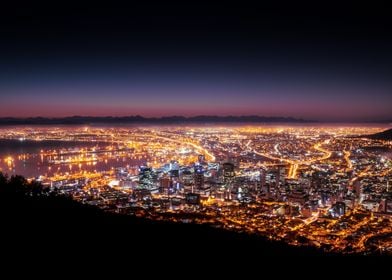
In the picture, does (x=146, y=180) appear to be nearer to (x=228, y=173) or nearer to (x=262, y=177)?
(x=228, y=173)

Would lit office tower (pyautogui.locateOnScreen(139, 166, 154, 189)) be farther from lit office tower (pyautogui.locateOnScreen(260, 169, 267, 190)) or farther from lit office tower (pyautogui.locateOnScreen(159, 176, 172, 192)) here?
lit office tower (pyautogui.locateOnScreen(260, 169, 267, 190))

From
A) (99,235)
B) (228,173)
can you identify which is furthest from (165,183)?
(99,235)

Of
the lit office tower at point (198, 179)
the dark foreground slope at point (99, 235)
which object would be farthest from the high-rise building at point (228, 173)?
the dark foreground slope at point (99, 235)

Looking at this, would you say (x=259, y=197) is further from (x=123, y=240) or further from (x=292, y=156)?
(x=292, y=156)

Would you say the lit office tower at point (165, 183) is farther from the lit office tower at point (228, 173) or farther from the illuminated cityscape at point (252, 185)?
the lit office tower at point (228, 173)

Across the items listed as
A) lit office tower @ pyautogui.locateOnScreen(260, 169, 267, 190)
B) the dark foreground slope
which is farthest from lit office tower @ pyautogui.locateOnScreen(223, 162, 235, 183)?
the dark foreground slope

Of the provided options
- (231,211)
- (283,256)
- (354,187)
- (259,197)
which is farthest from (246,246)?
(354,187)

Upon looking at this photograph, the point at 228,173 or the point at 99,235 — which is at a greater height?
the point at 99,235
